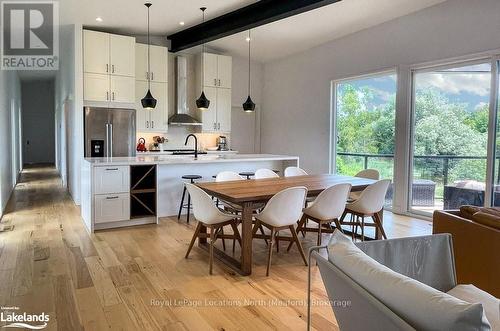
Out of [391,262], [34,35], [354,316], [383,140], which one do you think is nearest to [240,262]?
[391,262]

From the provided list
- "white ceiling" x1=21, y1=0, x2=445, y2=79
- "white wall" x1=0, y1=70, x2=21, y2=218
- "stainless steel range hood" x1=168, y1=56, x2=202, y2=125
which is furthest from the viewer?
"stainless steel range hood" x1=168, y1=56, x2=202, y2=125

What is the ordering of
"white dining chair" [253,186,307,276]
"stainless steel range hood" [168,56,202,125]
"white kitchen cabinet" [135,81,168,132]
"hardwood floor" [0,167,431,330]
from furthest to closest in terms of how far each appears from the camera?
"stainless steel range hood" [168,56,202,125]
"white kitchen cabinet" [135,81,168,132]
"white dining chair" [253,186,307,276]
"hardwood floor" [0,167,431,330]

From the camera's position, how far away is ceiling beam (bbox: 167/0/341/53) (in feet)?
15.2

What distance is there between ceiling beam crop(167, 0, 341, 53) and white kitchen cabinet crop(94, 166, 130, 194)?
2.78 meters

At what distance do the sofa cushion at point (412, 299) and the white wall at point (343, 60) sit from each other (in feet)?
14.5

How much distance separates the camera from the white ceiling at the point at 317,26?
504 cm

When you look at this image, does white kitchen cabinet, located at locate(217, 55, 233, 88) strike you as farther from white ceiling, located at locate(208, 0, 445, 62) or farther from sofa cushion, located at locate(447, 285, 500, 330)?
sofa cushion, located at locate(447, 285, 500, 330)

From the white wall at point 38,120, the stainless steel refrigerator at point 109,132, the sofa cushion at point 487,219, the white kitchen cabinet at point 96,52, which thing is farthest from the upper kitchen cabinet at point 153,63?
the white wall at point 38,120

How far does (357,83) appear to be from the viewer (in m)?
6.49

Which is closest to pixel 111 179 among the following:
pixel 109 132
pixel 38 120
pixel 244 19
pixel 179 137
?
pixel 109 132

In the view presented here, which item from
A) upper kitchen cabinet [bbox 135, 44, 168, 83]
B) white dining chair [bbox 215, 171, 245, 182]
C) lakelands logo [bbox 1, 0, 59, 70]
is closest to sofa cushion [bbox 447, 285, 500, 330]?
white dining chair [bbox 215, 171, 245, 182]

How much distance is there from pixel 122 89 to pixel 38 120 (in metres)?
9.44

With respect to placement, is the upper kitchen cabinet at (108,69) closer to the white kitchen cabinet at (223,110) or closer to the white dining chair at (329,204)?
the white kitchen cabinet at (223,110)

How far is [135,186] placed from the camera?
4.77 m
